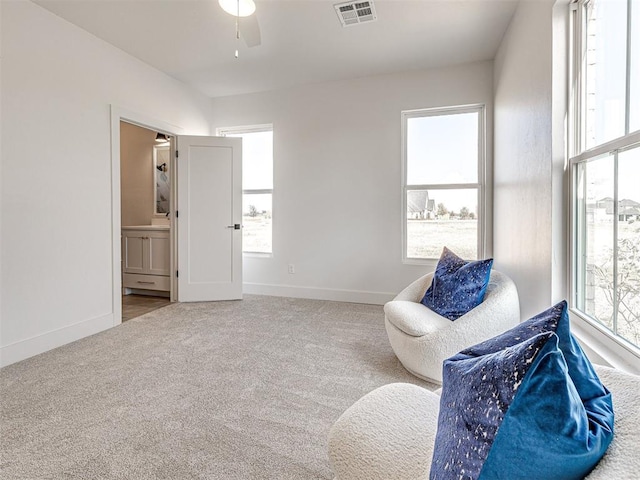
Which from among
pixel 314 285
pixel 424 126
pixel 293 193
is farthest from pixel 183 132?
pixel 424 126

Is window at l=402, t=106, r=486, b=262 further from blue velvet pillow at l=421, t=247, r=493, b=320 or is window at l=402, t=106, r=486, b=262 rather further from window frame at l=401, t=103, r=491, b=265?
blue velvet pillow at l=421, t=247, r=493, b=320

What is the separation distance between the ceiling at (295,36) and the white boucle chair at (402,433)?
2891 millimetres

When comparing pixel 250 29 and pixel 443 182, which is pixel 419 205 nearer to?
pixel 443 182

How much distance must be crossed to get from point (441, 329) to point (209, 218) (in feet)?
10.6

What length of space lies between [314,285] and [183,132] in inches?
103

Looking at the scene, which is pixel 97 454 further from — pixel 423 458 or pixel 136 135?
pixel 136 135

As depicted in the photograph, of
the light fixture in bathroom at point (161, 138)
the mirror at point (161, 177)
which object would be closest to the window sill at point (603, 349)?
the mirror at point (161, 177)

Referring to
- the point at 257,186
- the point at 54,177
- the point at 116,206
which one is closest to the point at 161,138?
the point at 257,186

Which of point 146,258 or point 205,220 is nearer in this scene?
point 205,220

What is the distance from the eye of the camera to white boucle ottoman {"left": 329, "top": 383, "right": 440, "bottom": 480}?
90 cm

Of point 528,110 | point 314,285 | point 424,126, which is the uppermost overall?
point 424,126

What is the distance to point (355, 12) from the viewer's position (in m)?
2.79

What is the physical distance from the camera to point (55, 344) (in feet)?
9.14

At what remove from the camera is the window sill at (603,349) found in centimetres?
124
